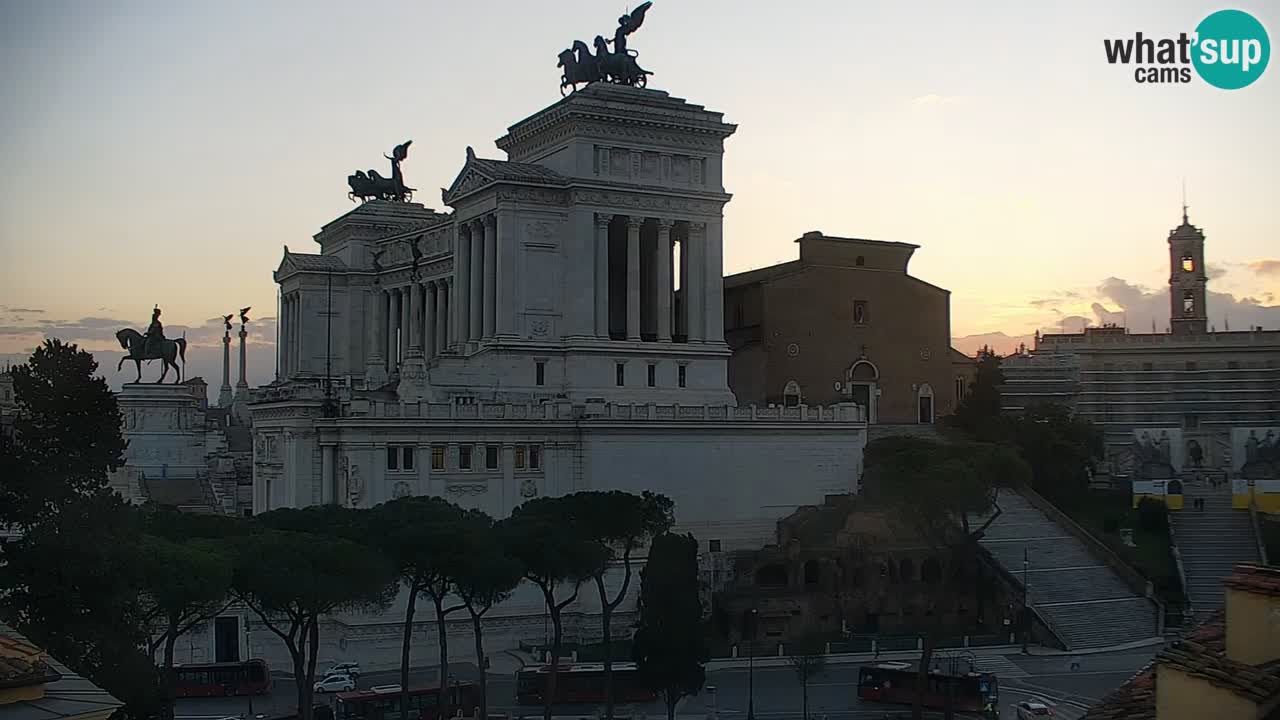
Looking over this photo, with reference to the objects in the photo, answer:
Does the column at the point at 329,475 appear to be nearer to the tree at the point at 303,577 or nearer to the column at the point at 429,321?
the tree at the point at 303,577

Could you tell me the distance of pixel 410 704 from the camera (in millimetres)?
47812

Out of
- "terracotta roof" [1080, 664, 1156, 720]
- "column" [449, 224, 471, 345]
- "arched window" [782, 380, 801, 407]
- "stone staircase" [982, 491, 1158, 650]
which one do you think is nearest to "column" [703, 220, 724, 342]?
"arched window" [782, 380, 801, 407]

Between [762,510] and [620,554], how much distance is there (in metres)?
9.24

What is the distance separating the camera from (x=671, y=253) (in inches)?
2948

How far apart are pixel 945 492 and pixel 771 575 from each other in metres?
9.08

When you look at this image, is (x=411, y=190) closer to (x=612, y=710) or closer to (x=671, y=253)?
(x=671, y=253)

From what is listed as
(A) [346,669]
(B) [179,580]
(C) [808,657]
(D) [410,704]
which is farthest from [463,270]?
(B) [179,580]

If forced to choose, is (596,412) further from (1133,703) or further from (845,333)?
(1133,703)

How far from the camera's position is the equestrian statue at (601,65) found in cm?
7531

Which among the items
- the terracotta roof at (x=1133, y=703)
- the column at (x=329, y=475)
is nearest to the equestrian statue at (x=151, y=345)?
the column at (x=329, y=475)

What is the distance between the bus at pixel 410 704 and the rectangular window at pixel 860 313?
44.0 metres

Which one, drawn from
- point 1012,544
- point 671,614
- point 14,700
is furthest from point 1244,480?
point 14,700

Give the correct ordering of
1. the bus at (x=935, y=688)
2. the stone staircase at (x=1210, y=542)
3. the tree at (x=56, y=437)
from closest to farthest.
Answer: the tree at (x=56, y=437) < the bus at (x=935, y=688) < the stone staircase at (x=1210, y=542)

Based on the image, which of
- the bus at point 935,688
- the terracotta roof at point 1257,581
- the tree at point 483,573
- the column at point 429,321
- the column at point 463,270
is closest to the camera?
the terracotta roof at point 1257,581
